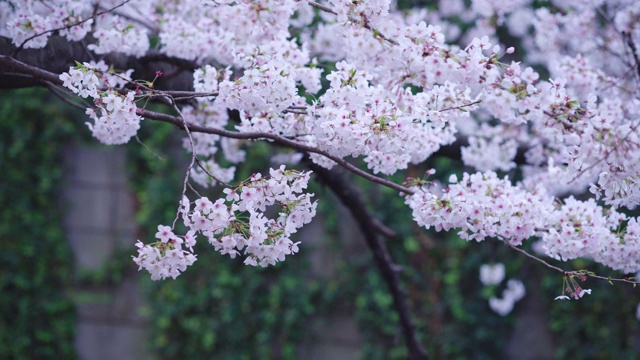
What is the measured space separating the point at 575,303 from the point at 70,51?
9.80ft

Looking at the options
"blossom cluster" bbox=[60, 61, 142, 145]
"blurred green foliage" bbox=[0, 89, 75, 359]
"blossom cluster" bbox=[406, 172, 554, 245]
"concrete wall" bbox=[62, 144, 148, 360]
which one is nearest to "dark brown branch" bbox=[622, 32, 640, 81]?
"blossom cluster" bbox=[406, 172, 554, 245]

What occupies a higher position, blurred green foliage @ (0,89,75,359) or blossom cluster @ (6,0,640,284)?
blurred green foliage @ (0,89,75,359)

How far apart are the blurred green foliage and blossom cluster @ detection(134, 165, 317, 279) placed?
116 inches

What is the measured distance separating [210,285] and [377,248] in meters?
1.63

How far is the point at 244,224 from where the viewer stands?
1.73 meters

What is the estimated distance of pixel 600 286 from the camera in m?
3.66

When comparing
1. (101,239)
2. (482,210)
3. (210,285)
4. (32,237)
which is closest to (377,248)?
(482,210)

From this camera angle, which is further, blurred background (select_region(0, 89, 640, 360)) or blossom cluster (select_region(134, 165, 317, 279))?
blurred background (select_region(0, 89, 640, 360))

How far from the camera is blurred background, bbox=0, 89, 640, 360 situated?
3.80 meters

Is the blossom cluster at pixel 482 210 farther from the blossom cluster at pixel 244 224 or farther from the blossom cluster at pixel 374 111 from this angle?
the blossom cluster at pixel 244 224

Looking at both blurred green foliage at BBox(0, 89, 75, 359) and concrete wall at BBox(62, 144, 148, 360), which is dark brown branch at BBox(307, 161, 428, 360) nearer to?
concrete wall at BBox(62, 144, 148, 360)

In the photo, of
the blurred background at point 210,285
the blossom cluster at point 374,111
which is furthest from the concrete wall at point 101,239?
the blossom cluster at point 374,111

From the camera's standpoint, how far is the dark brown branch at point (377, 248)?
8.63ft

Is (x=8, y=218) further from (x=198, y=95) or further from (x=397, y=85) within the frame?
(x=397, y=85)
